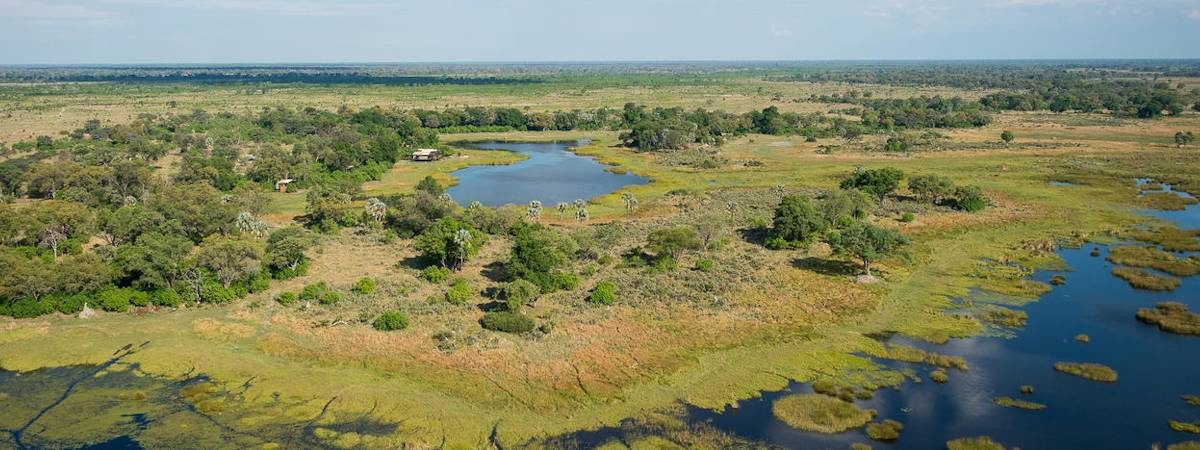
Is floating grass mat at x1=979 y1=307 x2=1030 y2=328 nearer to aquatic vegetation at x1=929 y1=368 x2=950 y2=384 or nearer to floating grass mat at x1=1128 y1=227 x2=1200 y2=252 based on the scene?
aquatic vegetation at x1=929 y1=368 x2=950 y2=384

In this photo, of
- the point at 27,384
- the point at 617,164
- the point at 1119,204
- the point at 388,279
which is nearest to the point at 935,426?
the point at 388,279

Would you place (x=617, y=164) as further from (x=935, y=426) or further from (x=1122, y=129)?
(x=1122, y=129)

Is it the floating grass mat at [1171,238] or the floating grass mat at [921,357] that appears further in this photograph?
the floating grass mat at [1171,238]

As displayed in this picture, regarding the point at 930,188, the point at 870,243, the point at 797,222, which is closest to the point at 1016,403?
the point at 870,243

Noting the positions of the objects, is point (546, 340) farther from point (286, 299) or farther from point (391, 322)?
point (286, 299)

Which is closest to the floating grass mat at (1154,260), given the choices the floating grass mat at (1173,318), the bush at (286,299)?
the floating grass mat at (1173,318)

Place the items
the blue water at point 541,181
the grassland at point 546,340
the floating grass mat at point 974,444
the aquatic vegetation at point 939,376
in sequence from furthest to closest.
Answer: the blue water at point 541,181
the aquatic vegetation at point 939,376
the grassland at point 546,340
the floating grass mat at point 974,444

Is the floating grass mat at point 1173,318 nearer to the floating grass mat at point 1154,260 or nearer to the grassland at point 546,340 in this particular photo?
the grassland at point 546,340
